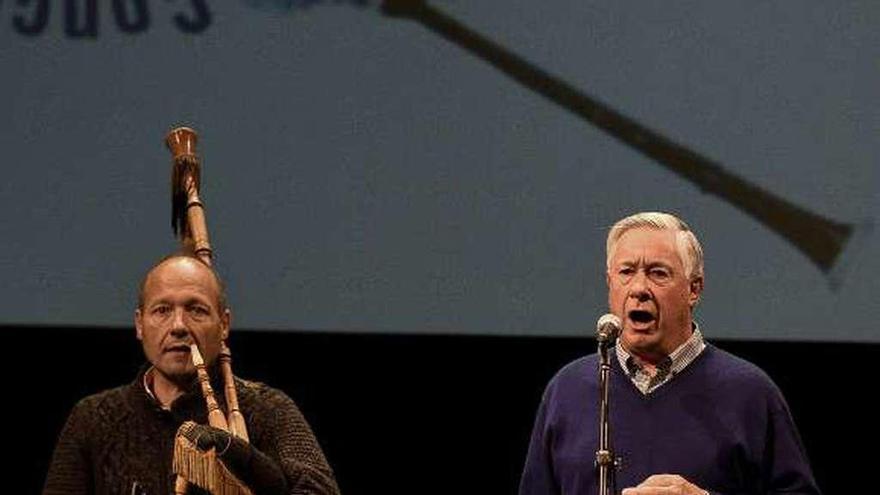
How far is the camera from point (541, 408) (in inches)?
145

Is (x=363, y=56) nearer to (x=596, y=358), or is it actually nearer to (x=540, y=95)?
(x=540, y=95)

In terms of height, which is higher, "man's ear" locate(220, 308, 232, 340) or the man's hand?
"man's ear" locate(220, 308, 232, 340)

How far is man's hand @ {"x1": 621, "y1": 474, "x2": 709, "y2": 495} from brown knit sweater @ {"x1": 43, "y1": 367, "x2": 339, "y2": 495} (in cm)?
69

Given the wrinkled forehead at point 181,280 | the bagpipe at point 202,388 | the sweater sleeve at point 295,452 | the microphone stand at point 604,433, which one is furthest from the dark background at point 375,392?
the microphone stand at point 604,433

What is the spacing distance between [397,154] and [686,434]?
1.82 meters

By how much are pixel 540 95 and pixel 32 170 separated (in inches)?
56.4

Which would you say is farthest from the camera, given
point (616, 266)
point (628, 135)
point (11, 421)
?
point (11, 421)

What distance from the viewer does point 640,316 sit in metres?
3.52

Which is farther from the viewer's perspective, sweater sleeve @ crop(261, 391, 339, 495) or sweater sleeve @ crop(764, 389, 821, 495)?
sweater sleeve @ crop(261, 391, 339, 495)

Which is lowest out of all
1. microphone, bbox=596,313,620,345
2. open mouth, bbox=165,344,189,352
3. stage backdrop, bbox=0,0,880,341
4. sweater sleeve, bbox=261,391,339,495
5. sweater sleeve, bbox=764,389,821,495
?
sweater sleeve, bbox=764,389,821,495

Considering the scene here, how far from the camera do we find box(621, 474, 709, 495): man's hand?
10.6 feet

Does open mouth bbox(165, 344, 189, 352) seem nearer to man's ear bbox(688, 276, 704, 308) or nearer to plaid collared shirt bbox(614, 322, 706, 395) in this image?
plaid collared shirt bbox(614, 322, 706, 395)

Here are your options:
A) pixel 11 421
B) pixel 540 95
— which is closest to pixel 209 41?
pixel 540 95

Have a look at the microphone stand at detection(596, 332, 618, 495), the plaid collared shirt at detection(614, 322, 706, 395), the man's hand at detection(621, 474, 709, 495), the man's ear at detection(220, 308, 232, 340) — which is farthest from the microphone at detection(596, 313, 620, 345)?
the man's ear at detection(220, 308, 232, 340)
